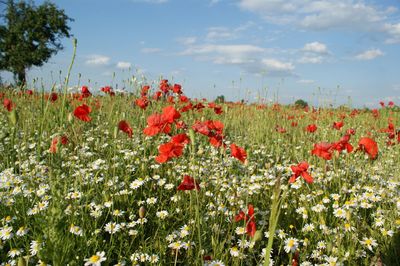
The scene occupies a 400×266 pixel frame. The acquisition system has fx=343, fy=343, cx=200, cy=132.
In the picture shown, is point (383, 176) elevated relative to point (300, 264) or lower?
elevated

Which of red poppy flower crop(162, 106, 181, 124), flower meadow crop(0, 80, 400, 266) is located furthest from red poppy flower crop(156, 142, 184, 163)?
red poppy flower crop(162, 106, 181, 124)

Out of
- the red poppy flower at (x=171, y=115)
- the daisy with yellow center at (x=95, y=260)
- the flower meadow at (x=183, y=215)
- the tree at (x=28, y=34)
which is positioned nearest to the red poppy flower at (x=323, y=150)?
the flower meadow at (x=183, y=215)

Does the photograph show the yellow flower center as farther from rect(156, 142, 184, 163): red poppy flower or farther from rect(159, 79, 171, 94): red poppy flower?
rect(159, 79, 171, 94): red poppy flower

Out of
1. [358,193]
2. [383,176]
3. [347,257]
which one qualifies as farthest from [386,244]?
[383,176]

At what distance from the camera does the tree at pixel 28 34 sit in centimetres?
3550

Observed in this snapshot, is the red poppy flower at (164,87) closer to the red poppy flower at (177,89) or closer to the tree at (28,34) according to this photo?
the red poppy flower at (177,89)

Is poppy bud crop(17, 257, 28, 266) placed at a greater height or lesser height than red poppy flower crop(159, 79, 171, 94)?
lesser

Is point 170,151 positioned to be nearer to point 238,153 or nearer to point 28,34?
point 238,153

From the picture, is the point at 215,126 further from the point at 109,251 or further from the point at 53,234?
the point at 53,234

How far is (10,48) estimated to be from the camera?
3634cm

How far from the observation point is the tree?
35500 mm

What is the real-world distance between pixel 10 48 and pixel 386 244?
4116 centimetres

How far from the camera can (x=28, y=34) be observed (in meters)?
36.6

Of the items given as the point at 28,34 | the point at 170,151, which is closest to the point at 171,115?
the point at 170,151
